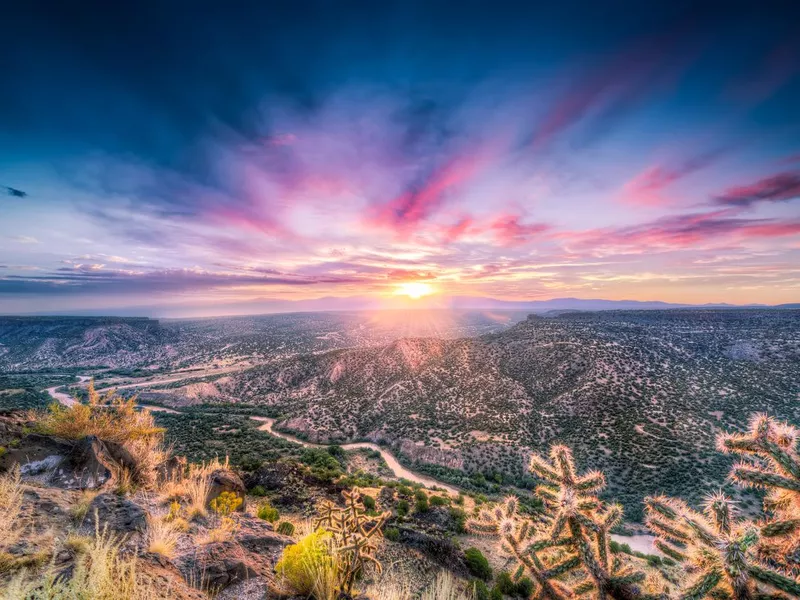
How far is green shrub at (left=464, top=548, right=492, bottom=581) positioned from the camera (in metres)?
11.8

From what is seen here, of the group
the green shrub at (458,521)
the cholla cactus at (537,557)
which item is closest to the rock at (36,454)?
the cholla cactus at (537,557)

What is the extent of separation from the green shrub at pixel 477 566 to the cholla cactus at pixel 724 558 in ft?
30.2

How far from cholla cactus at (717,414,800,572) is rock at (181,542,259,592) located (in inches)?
327

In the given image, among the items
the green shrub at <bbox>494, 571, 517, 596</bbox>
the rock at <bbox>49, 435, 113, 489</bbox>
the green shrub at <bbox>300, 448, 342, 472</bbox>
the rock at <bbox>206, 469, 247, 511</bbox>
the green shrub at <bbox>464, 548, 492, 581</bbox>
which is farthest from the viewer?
the green shrub at <bbox>300, 448, 342, 472</bbox>

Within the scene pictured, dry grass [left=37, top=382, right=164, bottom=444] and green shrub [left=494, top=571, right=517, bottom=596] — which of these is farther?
green shrub [left=494, top=571, right=517, bottom=596]

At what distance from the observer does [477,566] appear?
39.1ft

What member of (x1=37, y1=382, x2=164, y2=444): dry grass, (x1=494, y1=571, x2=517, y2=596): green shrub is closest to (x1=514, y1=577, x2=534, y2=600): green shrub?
(x1=494, y1=571, x2=517, y2=596): green shrub

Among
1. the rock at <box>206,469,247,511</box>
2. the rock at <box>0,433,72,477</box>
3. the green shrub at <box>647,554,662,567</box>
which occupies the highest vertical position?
the rock at <box>0,433,72,477</box>

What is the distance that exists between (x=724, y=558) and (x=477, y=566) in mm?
10160

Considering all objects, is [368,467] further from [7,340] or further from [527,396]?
[7,340]

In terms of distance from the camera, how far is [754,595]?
4.28 m

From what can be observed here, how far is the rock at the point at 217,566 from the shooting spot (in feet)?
15.5

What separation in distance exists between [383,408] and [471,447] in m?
16.3

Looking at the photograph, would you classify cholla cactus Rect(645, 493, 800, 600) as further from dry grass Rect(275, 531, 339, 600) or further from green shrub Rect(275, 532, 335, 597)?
green shrub Rect(275, 532, 335, 597)
